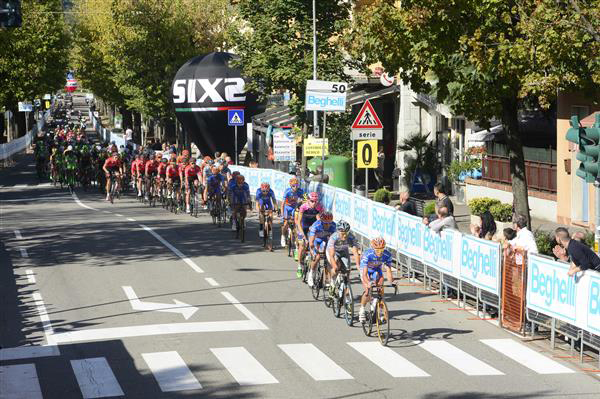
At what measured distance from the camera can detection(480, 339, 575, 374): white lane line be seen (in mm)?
14992

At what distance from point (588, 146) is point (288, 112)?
121 ft

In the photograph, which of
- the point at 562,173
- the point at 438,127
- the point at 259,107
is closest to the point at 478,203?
the point at 562,173

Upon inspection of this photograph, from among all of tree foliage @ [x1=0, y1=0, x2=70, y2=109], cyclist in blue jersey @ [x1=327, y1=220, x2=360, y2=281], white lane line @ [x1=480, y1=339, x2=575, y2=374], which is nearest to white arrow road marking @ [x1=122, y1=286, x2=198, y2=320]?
cyclist in blue jersey @ [x1=327, y1=220, x2=360, y2=281]

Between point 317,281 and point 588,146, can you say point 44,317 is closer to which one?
point 317,281

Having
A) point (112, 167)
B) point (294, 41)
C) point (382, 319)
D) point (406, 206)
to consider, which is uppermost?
point (294, 41)

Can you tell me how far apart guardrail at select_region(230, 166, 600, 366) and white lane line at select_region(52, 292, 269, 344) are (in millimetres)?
3631

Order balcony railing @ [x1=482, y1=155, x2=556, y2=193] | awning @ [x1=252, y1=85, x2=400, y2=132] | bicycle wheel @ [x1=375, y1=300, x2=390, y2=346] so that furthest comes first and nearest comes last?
awning @ [x1=252, y1=85, x2=400, y2=132] < balcony railing @ [x1=482, y1=155, x2=556, y2=193] < bicycle wheel @ [x1=375, y1=300, x2=390, y2=346]

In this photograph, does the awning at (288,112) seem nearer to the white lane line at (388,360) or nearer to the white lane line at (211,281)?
the white lane line at (211,281)

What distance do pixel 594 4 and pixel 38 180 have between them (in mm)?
41808

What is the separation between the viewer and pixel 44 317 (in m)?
18.8

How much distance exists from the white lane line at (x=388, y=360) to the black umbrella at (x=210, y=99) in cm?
3976

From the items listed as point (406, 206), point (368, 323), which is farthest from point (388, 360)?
point (406, 206)

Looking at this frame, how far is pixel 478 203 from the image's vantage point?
29.1m

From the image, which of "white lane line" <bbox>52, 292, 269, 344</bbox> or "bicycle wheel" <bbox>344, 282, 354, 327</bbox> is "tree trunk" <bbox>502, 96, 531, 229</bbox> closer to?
"bicycle wheel" <bbox>344, 282, 354, 327</bbox>
